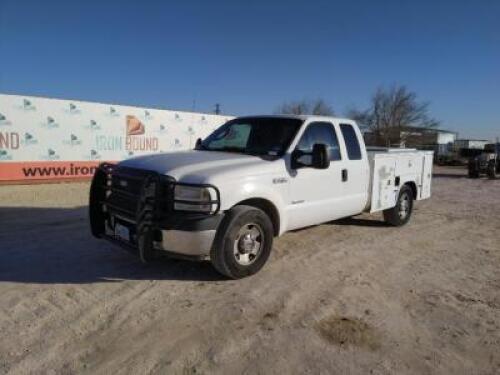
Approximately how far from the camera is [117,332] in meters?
3.71

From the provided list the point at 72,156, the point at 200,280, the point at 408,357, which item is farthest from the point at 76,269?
the point at 72,156

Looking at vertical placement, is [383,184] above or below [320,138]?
below

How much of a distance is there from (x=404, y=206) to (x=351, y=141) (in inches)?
95.3

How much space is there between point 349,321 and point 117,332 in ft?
6.79

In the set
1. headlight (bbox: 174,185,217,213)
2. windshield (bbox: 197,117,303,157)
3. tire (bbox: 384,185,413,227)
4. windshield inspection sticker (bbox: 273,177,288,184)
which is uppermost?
windshield (bbox: 197,117,303,157)

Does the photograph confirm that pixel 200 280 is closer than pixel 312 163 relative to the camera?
Yes

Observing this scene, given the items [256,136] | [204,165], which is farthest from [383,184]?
[204,165]

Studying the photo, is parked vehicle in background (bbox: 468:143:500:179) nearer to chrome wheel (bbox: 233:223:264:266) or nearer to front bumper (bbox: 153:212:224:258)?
chrome wheel (bbox: 233:223:264:266)

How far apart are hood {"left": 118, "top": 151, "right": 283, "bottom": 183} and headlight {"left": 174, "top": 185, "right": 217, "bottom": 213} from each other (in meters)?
0.09

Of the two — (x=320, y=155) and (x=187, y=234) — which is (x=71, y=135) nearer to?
(x=320, y=155)

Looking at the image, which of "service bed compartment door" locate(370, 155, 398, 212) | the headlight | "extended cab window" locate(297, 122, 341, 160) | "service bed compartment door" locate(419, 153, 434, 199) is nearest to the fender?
the headlight

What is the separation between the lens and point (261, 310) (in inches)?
166

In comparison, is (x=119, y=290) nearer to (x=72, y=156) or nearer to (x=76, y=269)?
(x=76, y=269)

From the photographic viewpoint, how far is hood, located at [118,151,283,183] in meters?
4.62
